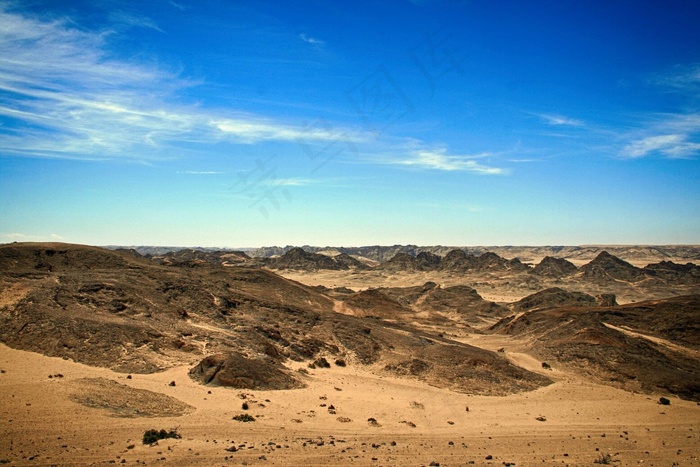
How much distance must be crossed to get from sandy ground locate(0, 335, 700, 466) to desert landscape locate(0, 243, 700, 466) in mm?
114

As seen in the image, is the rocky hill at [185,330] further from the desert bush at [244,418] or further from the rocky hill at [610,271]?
the rocky hill at [610,271]

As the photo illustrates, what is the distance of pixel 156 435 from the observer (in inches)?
668

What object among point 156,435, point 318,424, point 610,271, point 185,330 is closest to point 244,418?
point 318,424

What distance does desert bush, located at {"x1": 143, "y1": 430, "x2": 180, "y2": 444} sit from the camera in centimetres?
1656

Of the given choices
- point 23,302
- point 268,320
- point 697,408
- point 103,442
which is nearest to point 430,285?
point 268,320

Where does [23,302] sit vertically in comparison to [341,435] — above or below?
above

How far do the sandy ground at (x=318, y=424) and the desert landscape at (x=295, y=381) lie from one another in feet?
0.38

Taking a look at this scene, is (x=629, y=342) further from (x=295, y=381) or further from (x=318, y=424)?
(x=318, y=424)

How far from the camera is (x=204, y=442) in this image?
682 inches

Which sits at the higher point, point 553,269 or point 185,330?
point 553,269

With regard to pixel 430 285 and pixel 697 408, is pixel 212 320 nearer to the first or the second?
pixel 697 408

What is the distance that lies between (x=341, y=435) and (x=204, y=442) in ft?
20.5

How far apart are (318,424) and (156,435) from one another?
780cm

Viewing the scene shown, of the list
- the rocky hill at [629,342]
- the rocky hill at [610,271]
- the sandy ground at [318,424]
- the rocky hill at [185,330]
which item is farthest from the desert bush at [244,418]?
the rocky hill at [610,271]
